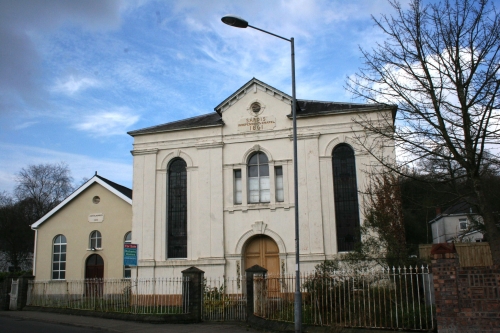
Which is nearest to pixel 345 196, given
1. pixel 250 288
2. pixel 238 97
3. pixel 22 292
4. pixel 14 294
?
pixel 238 97

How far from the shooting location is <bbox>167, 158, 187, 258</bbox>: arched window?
22766 mm

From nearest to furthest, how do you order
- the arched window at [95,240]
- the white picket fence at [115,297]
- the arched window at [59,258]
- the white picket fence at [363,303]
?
the white picket fence at [363,303]
the white picket fence at [115,297]
the arched window at [95,240]
the arched window at [59,258]

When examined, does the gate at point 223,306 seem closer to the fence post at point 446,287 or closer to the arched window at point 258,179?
the arched window at point 258,179

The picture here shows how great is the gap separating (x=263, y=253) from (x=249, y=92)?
24.7ft

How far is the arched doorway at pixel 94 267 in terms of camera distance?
87.5 feet

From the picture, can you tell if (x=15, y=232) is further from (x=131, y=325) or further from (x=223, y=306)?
(x=223, y=306)

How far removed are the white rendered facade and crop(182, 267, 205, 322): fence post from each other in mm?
4230

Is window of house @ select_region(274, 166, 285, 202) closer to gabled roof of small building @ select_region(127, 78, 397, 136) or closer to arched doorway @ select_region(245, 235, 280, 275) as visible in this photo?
arched doorway @ select_region(245, 235, 280, 275)

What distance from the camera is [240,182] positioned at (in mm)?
22500

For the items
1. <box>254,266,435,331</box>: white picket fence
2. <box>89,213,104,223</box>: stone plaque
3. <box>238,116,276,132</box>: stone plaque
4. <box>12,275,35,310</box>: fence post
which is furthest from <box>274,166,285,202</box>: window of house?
<box>12,275,35,310</box>: fence post

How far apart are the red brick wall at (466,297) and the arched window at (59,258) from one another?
71.8ft

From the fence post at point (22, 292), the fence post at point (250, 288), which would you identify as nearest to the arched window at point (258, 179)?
the fence post at point (250, 288)

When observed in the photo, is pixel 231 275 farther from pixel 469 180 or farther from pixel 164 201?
pixel 469 180

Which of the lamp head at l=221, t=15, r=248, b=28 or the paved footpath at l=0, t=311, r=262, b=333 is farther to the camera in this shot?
the paved footpath at l=0, t=311, r=262, b=333
